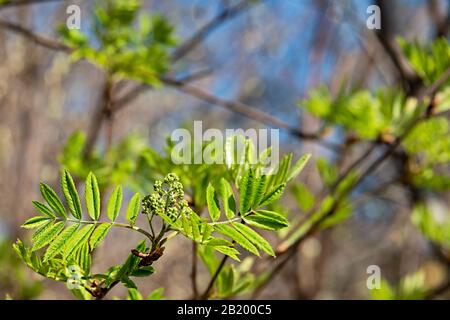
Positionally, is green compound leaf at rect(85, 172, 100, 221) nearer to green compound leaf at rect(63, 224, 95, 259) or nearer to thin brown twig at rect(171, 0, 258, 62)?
green compound leaf at rect(63, 224, 95, 259)

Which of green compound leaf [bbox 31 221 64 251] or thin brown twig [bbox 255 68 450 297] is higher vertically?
thin brown twig [bbox 255 68 450 297]

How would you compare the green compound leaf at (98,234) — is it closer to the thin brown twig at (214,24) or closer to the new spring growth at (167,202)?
the new spring growth at (167,202)

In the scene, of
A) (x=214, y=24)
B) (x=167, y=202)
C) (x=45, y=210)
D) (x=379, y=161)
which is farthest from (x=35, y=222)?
(x=214, y=24)

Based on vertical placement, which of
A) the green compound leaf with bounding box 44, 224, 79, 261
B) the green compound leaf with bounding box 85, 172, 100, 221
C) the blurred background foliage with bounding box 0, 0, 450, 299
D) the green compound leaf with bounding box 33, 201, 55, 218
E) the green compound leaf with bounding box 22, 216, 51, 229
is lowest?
the green compound leaf with bounding box 44, 224, 79, 261

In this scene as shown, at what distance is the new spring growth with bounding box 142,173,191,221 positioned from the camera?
0.41 meters

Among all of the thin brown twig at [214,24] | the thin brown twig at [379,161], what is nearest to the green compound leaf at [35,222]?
the thin brown twig at [379,161]

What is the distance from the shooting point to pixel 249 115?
40.8 inches

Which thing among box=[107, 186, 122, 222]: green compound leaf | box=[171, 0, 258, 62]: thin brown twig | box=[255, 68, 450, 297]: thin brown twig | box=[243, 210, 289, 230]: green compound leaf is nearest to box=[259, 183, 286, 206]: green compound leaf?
box=[243, 210, 289, 230]: green compound leaf

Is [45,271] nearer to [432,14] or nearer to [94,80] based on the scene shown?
[432,14]

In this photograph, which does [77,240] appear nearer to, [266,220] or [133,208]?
[133,208]

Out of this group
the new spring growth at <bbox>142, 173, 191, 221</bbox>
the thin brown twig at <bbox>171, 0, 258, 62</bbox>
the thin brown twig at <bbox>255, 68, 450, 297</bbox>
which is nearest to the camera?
the new spring growth at <bbox>142, 173, 191, 221</bbox>

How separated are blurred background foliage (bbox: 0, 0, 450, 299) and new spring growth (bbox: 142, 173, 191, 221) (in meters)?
0.17

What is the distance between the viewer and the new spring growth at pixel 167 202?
0.41 m

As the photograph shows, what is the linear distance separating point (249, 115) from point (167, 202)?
632 mm
